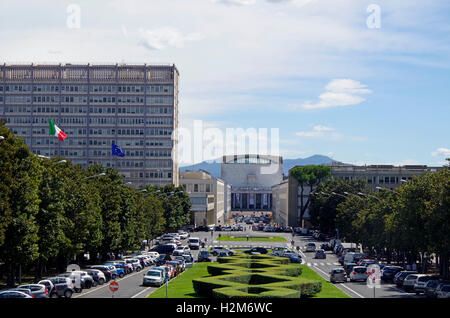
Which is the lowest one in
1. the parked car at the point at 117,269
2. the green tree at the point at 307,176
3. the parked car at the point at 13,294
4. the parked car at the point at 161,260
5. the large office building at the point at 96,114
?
the parked car at the point at 161,260

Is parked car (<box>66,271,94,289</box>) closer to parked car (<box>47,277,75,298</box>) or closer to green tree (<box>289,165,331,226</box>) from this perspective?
parked car (<box>47,277,75,298</box>)

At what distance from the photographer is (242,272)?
54500mm

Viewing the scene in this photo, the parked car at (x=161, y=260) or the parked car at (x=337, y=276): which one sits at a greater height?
the parked car at (x=337, y=276)

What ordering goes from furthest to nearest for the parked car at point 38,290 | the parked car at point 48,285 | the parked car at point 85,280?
the parked car at point 85,280 < the parked car at point 48,285 < the parked car at point 38,290

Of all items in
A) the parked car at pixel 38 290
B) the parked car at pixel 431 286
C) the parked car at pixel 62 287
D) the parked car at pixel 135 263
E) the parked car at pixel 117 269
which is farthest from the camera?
the parked car at pixel 135 263

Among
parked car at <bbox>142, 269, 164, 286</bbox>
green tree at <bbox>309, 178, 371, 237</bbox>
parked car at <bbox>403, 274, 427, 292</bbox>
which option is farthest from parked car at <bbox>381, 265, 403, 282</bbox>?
green tree at <bbox>309, 178, 371, 237</bbox>

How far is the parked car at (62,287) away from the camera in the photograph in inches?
1977

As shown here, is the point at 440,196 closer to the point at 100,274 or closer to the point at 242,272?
the point at 242,272

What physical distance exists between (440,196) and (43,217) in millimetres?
34045

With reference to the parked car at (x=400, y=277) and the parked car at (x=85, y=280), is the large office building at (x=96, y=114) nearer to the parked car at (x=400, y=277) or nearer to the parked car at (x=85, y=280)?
the parked car at (x=85, y=280)

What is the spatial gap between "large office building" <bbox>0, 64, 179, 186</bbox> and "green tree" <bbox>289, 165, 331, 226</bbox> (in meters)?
36.6

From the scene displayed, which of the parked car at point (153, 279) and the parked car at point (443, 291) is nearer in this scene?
the parked car at point (443, 291)

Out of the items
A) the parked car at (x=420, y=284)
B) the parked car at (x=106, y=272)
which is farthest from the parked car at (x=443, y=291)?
the parked car at (x=106, y=272)

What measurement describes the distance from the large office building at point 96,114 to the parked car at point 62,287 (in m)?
133
